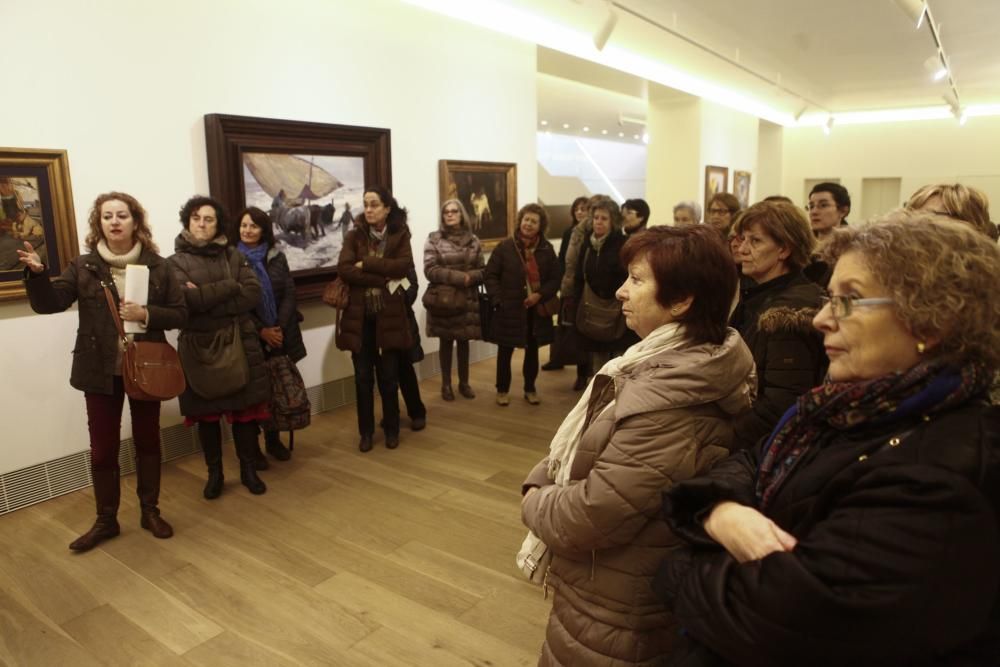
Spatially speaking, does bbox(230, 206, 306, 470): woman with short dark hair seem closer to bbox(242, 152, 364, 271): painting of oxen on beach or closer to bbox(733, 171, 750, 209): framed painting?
bbox(242, 152, 364, 271): painting of oxen on beach

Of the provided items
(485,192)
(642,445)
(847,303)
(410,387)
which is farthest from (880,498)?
(485,192)

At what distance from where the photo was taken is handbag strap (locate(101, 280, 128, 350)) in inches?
131

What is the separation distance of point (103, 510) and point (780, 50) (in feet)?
30.5

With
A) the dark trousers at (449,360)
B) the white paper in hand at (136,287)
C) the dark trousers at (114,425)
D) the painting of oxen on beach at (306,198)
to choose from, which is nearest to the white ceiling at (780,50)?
the painting of oxen on beach at (306,198)

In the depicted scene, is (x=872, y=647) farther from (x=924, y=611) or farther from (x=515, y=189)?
(x=515, y=189)

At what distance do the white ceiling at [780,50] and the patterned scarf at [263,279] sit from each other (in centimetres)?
388

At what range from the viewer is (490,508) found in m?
3.94

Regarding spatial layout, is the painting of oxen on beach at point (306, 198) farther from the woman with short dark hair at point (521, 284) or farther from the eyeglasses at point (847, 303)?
Answer: the eyeglasses at point (847, 303)

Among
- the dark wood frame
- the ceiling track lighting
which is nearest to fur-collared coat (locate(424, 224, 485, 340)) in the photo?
the ceiling track lighting

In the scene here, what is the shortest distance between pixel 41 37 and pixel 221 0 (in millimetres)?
1265

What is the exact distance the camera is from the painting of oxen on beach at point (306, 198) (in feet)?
16.6

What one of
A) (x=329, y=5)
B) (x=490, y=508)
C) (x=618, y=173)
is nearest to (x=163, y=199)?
(x=329, y=5)

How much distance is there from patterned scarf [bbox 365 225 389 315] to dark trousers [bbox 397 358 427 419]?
454mm

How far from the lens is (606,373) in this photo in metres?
1.71
